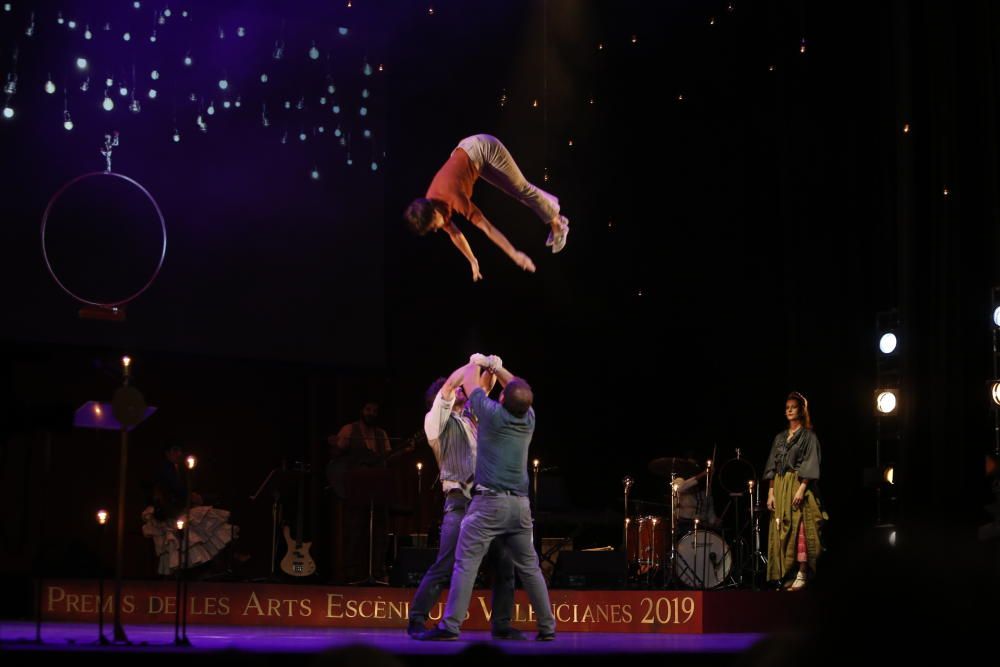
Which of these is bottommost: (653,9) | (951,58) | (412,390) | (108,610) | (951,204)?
(108,610)

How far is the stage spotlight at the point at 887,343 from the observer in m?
10.3

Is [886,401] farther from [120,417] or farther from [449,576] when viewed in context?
[120,417]

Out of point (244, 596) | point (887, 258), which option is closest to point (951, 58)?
point (887, 258)

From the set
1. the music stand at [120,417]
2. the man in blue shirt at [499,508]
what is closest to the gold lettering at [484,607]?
the man in blue shirt at [499,508]

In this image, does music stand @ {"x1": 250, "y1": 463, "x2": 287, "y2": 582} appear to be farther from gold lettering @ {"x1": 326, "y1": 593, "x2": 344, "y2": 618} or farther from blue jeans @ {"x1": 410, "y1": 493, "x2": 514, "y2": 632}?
blue jeans @ {"x1": 410, "y1": 493, "x2": 514, "y2": 632}

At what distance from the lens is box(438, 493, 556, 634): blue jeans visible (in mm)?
6883

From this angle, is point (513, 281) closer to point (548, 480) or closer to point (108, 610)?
point (548, 480)

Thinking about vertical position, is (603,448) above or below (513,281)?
below

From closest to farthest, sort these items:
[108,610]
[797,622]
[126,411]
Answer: [797,622], [126,411], [108,610]

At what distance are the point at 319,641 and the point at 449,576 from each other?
895 mm

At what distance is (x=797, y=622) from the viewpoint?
1.65 meters

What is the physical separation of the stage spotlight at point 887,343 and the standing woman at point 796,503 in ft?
2.90

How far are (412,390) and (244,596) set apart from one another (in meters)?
3.35

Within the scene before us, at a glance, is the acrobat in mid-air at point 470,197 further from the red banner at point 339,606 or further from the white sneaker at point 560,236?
the red banner at point 339,606
